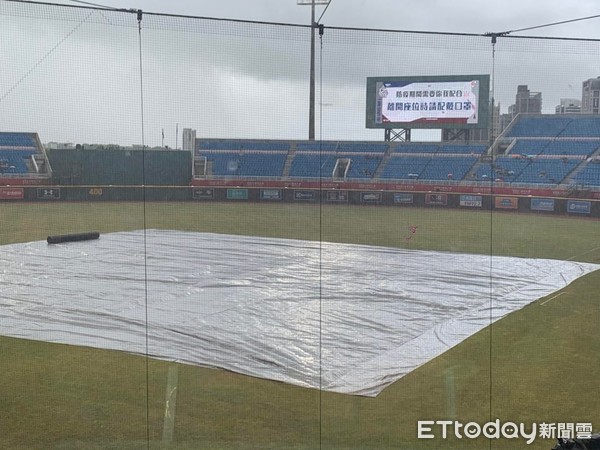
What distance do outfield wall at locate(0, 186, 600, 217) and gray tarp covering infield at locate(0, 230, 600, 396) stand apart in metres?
4.29

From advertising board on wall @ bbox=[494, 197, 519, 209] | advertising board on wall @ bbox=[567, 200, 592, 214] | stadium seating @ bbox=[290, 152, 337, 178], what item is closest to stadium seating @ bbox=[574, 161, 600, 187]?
advertising board on wall @ bbox=[567, 200, 592, 214]

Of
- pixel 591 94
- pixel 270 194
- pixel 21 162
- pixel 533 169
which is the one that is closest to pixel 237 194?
pixel 270 194

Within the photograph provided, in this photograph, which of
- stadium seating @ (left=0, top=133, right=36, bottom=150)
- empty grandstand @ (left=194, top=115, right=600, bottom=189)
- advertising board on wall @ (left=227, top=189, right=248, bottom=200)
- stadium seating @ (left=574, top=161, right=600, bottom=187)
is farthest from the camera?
advertising board on wall @ (left=227, top=189, right=248, bottom=200)

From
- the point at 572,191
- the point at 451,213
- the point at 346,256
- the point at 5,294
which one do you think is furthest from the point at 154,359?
the point at 572,191

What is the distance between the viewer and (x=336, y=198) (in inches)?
757

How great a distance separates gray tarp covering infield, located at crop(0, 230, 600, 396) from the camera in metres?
5.63

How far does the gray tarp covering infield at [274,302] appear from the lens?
5.63 metres

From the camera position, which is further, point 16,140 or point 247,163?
point 247,163

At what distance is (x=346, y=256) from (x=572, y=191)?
406 inches

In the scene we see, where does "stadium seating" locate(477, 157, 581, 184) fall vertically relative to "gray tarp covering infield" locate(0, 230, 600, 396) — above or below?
above

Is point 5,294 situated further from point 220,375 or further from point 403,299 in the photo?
point 403,299

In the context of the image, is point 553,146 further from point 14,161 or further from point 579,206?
point 14,161

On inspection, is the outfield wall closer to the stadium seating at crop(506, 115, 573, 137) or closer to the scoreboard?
the stadium seating at crop(506, 115, 573, 137)

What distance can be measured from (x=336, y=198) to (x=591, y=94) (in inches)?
413
